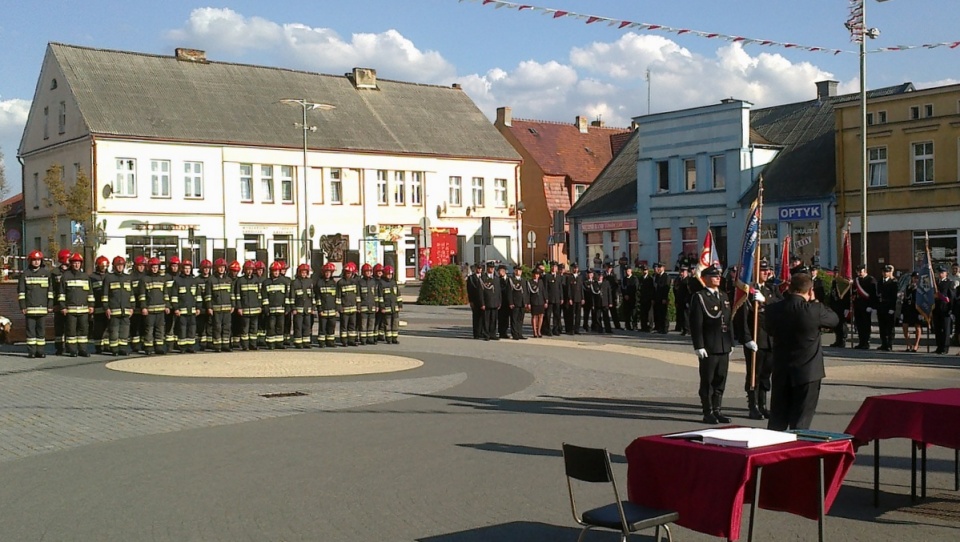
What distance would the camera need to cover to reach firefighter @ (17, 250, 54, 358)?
22.6 m

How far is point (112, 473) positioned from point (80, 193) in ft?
134

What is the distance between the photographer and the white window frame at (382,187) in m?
61.5

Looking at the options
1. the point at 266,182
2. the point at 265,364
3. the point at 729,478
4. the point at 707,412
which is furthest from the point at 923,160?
the point at 729,478

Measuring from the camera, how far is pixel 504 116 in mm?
74562

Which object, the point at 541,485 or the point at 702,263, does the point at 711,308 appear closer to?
the point at 541,485

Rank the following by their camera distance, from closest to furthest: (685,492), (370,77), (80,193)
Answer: (685,492)
(80,193)
(370,77)

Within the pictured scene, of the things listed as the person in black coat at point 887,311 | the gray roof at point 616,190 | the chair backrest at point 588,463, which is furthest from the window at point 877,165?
the chair backrest at point 588,463

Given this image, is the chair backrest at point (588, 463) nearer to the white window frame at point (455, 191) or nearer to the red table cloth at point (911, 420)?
the red table cloth at point (911, 420)

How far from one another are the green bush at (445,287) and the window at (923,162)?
1827 cm

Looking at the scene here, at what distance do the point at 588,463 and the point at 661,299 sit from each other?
24.1 m

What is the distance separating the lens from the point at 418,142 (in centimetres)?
6350

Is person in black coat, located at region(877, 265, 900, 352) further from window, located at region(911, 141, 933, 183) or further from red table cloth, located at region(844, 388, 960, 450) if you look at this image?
window, located at region(911, 141, 933, 183)

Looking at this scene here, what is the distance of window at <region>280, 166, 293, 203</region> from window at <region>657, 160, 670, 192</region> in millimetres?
19488

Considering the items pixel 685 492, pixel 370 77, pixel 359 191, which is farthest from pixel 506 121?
pixel 685 492
